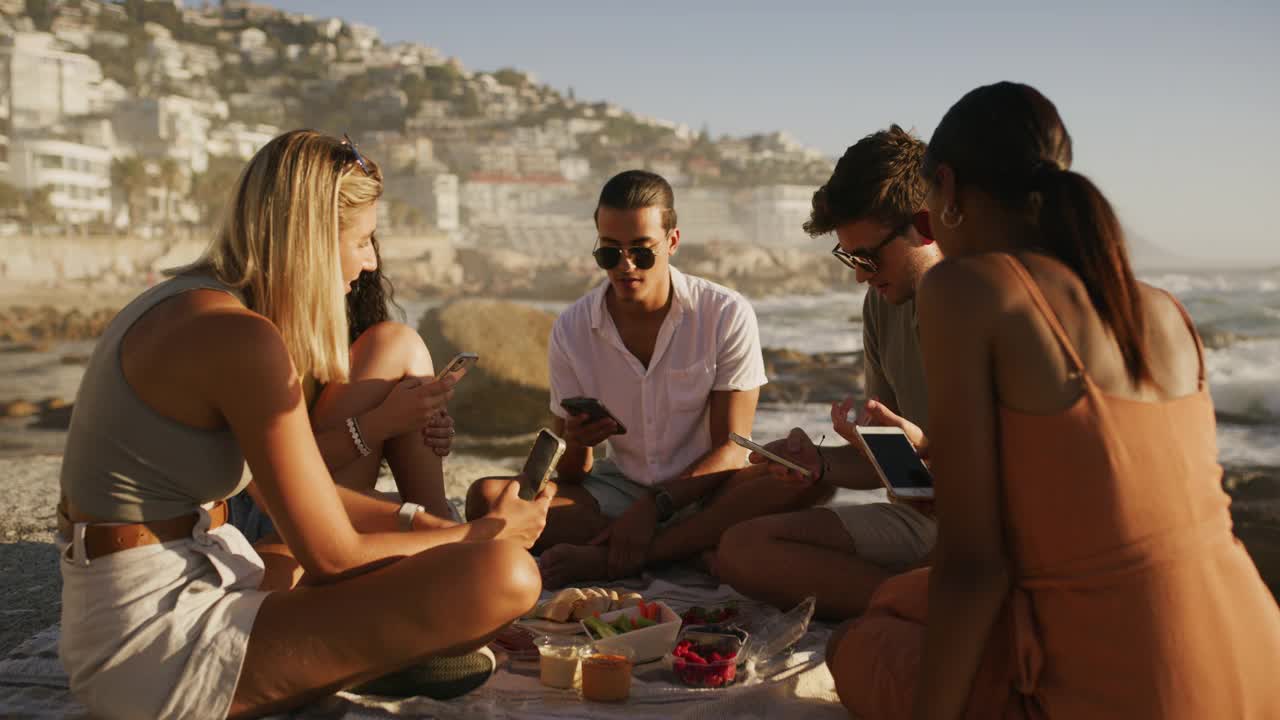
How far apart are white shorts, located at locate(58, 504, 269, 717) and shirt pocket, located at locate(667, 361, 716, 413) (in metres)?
2.17

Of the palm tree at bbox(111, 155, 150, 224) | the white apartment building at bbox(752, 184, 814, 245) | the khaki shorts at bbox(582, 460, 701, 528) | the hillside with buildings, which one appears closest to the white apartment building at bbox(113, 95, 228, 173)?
the hillside with buildings

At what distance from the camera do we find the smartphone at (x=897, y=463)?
2.35m

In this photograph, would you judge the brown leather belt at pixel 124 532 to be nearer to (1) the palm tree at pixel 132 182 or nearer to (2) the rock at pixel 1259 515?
(2) the rock at pixel 1259 515

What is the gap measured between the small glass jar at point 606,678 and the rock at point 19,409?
1788 cm

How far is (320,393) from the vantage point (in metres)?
3.16

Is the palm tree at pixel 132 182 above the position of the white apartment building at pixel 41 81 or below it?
below

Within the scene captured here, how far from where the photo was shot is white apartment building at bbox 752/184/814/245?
291 feet

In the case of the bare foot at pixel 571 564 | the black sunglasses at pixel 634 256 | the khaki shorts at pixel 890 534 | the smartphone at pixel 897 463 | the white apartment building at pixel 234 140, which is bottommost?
A: the bare foot at pixel 571 564

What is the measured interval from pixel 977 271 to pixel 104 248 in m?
48.3

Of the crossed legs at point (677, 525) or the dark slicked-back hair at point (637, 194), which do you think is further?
the dark slicked-back hair at point (637, 194)

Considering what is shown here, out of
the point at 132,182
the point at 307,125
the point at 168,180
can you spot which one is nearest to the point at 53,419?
the point at 132,182

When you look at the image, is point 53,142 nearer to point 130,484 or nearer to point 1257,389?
point 1257,389

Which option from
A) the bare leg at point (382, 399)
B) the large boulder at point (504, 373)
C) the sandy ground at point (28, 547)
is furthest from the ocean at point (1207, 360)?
the large boulder at point (504, 373)

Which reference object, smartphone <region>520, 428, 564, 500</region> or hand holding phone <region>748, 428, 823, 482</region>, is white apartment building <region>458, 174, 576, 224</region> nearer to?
hand holding phone <region>748, 428, 823, 482</region>
